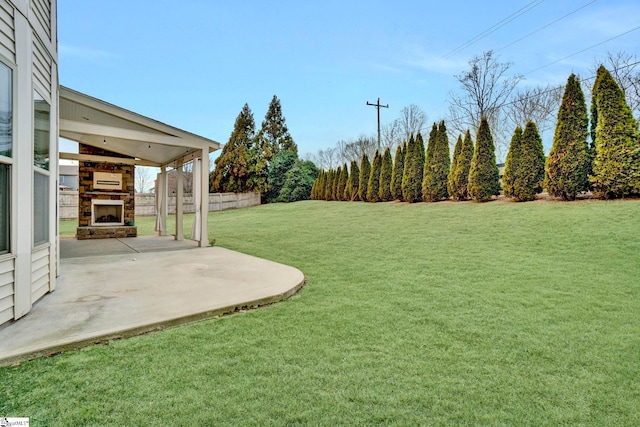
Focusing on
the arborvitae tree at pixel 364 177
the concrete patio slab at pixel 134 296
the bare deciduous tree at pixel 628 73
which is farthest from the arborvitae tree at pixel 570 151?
the bare deciduous tree at pixel 628 73

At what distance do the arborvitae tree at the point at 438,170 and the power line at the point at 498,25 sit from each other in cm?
513

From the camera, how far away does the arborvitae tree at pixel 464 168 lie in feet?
37.4

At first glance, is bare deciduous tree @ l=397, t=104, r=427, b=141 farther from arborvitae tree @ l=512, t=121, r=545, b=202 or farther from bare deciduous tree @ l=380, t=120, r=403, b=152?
arborvitae tree @ l=512, t=121, r=545, b=202

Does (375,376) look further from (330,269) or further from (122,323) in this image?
(330,269)

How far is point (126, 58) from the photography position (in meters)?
14.0

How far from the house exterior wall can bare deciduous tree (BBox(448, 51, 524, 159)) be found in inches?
815

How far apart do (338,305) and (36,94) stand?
363cm

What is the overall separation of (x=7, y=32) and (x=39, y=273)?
7.23 ft

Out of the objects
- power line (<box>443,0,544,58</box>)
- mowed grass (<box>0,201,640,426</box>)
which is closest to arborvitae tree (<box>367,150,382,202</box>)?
power line (<box>443,0,544,58</box>)

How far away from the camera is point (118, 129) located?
591cm

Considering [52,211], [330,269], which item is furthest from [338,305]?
[52,211]

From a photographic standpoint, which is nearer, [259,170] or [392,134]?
[259,170]

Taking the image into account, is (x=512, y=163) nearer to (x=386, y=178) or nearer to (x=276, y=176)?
(x=386, y=178)

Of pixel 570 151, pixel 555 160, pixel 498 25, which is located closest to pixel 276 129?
pixel 498 25
